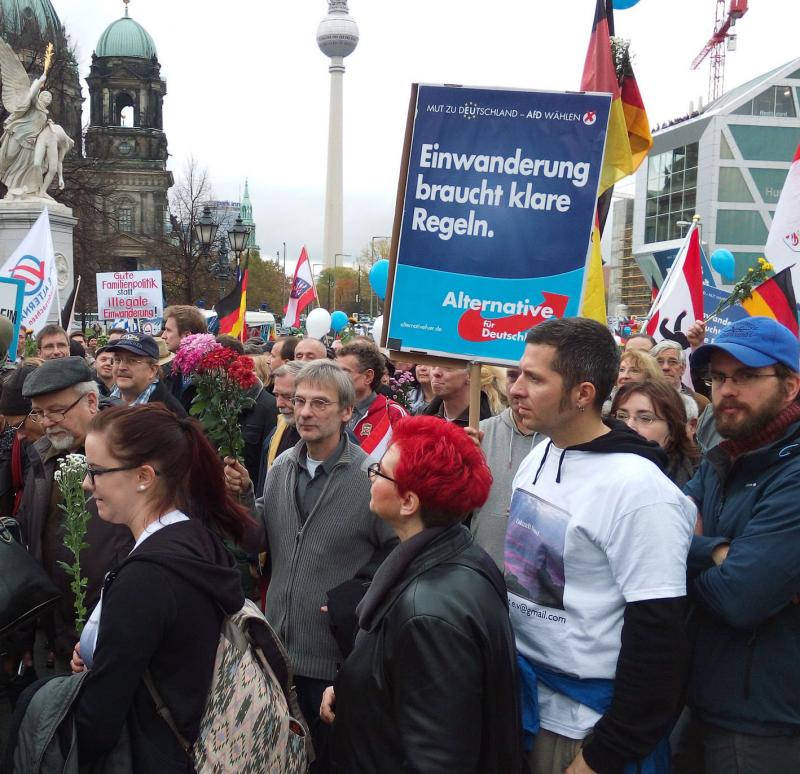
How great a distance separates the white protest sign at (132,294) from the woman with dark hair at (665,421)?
10.7m

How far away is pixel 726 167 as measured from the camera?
182 feet

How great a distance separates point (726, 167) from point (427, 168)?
5806cm

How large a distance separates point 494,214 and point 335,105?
107 metres

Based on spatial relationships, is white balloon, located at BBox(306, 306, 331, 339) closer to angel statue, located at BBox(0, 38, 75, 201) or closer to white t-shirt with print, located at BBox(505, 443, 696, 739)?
angel statue, located at BBox(0, 38, 75, 201)

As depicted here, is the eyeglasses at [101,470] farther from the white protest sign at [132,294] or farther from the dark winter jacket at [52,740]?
the white protest sign at [132,294]

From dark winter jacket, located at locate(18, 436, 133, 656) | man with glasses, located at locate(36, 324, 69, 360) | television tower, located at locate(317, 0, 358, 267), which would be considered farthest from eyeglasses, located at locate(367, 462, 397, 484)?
television tower, located at locate(317, 0, 358, 267)

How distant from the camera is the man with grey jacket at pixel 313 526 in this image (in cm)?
327

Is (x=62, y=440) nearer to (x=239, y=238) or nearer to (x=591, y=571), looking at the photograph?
(x=591, y=571)

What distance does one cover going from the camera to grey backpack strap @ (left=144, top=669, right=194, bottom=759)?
2.14 metres

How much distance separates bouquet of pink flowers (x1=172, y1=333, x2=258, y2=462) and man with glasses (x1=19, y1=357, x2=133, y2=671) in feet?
1.53

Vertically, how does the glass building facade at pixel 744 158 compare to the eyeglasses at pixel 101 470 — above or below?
above

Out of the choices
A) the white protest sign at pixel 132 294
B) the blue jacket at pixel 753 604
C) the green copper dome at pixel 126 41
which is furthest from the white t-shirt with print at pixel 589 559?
the green copper dome at pixel 126 41

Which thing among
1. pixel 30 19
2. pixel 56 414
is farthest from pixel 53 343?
pixel 30 19

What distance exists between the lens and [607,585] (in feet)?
7.39
